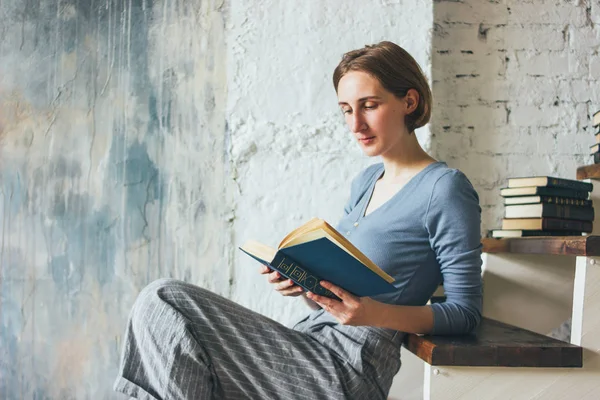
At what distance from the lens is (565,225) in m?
1.89

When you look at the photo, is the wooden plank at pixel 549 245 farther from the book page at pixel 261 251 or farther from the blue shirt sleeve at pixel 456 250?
the book page at pixel 261 251

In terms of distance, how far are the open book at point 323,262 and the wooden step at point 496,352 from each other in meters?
0.17

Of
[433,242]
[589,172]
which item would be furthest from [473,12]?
[433,242]

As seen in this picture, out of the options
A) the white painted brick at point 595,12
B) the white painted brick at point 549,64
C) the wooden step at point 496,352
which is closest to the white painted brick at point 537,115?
the white painted brick at point 549,64

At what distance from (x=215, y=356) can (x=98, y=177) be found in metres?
1.15

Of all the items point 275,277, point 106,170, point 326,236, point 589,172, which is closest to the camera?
point 326,236

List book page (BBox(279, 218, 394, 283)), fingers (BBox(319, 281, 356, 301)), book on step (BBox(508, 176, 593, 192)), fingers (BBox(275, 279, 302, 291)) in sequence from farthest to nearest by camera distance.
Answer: book on step (BBox(508, 176, 593, 192)) → fingers (BBox(275, 279, 302, 291)) → fingers (BBox(319, 281, 356, 301)) → book page (BBox(279, 218, 394, 283))

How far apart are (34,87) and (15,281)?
0.71 m

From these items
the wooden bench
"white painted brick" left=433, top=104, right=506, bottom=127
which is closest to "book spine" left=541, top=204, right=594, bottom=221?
the wooden bench

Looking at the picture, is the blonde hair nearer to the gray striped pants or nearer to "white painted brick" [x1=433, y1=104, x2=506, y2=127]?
the gray striped pants

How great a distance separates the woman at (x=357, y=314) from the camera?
133 centimetres

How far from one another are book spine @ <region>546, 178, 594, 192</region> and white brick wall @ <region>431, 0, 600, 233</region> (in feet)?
1.33

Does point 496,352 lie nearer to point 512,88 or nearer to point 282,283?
point 282,283

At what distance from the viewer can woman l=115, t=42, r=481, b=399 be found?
1.33 m
